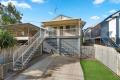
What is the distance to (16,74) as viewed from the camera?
13.5 metres

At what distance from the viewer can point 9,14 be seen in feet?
150

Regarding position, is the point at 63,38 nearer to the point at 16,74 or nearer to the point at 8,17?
the point at 16,74

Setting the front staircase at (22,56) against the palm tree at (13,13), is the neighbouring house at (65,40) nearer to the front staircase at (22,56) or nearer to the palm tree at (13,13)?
the front staircase at (22,56)

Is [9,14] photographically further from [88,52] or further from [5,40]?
[5,40]

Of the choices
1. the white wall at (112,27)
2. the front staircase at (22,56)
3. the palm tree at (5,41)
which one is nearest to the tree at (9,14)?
the front staircase at (22,56)

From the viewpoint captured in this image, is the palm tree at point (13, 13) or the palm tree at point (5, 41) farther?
the palm tree at point (13, 13)

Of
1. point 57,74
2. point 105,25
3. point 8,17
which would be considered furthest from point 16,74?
point 8,17

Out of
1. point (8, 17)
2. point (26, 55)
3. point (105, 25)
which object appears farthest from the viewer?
point (8, 17)

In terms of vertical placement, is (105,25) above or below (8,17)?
below

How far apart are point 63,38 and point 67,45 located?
1.18 m

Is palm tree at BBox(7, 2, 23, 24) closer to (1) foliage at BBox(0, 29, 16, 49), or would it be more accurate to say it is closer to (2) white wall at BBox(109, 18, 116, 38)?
(2) white wall at BBox(109, 18, 116, 38)

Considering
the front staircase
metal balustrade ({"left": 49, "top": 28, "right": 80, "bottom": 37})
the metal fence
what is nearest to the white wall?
the metal fence

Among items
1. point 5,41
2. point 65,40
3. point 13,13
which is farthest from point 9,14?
point 5,41

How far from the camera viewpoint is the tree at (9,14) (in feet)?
145
